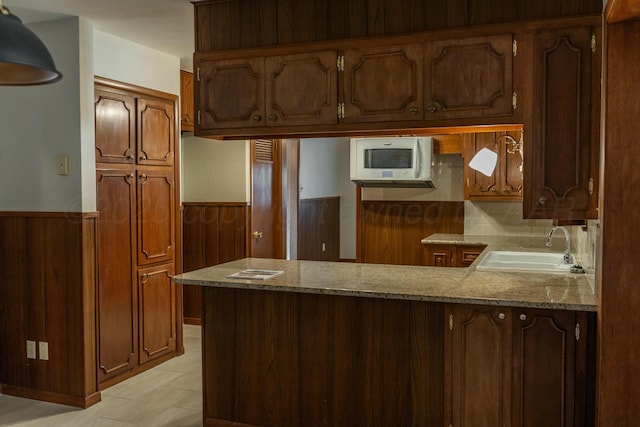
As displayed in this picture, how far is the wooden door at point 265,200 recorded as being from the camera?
568 centimetres

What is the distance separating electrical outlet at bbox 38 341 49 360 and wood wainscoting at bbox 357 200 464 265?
3.50 m

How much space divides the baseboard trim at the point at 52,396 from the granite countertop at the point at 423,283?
48.9 inches

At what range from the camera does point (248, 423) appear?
312 cm

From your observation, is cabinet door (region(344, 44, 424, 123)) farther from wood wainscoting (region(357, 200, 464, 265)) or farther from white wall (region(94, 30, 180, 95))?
wood wainscoting (region(357, 200, 464, 265))

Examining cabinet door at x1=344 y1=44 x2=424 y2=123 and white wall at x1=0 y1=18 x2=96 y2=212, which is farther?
white wall at x1=0 y1=18 x2=96 y2=212

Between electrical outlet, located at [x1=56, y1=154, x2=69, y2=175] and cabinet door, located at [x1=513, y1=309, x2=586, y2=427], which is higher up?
electrical outlet, located at [x1=56, y1=154, x2=69, y2=175]

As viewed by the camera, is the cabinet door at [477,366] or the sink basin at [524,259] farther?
the sink basin at [524,259]

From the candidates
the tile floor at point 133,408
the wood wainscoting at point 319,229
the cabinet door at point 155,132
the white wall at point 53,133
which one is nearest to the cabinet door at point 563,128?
the tile floor at point 133,408

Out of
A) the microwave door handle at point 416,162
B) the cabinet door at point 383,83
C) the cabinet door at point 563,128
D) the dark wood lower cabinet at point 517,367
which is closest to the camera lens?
the dark wood lower cabinet at point 517,367

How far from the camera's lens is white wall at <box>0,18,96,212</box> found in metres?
3.61

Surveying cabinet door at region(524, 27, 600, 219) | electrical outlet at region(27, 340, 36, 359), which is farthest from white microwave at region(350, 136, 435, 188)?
electrical outlet at region(27, 340, 36, 359)

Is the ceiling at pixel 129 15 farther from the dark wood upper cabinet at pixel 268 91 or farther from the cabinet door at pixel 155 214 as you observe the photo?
the cabinet door at pixel 155 214

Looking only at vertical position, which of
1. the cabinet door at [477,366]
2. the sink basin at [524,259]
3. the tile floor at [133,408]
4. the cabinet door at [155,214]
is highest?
the cabinet door at [155,214]

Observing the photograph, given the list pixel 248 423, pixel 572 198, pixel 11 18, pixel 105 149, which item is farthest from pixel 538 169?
pixel 105 149
